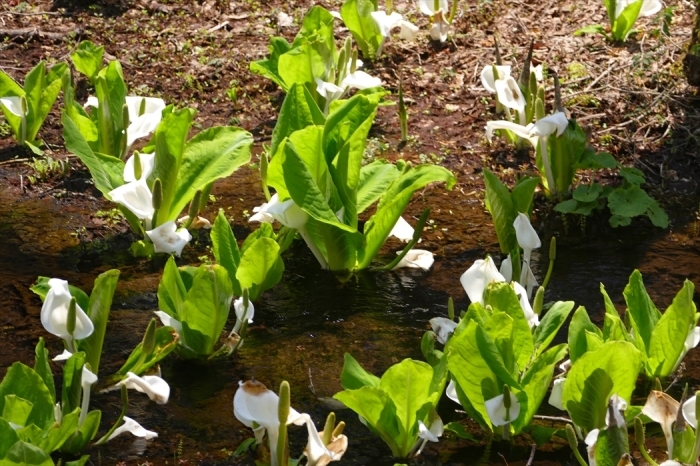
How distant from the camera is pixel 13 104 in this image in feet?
13.4

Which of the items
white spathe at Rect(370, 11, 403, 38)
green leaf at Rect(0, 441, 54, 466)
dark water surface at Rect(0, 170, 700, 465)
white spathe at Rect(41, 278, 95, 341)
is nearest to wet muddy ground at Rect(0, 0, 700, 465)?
dark water surface at Rect(0, 170, 700, 465)

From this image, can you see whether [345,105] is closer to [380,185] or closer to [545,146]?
[380,185]

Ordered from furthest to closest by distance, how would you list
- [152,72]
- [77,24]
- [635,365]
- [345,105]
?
1. [77,24]
2. [152,72]
3. [345,105]
4. [635,365]

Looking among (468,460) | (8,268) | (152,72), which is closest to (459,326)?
(468,460)

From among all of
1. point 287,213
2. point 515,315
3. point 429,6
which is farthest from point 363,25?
point 515,315

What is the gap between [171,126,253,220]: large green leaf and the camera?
138 inches

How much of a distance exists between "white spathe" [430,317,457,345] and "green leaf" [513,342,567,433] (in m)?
0.36

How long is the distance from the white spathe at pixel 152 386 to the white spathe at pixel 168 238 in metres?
0.85

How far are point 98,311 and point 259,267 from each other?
22.4 inches

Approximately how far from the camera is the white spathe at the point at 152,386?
257 cm

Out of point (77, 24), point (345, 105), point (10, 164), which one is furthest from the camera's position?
point (77, 24)

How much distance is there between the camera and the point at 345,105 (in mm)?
3285

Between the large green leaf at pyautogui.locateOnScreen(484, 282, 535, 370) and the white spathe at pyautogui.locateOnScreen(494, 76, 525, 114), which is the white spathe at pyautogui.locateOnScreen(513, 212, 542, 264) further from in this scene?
the white spathe at pyautogui.locateOnScreen(494, 76, 525, 114)

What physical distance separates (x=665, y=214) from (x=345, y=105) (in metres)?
1.32
